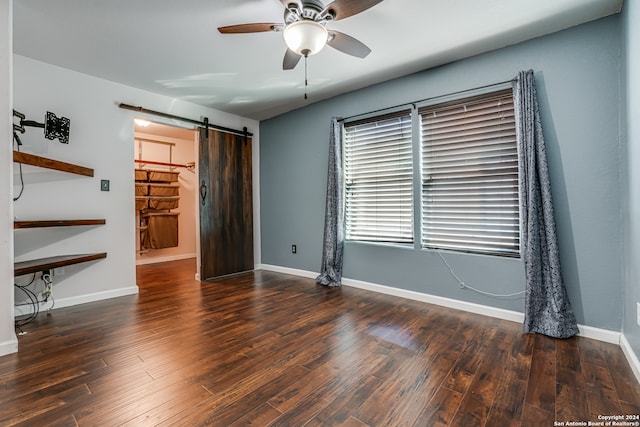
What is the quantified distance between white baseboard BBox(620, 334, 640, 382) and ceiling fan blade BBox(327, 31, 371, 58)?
8.70 feet

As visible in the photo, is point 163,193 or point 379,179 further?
point 163,193

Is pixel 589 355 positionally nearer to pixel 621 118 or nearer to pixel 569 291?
pixel 569 291

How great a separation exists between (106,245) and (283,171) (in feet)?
7.93

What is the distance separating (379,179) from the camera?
11.8 feet

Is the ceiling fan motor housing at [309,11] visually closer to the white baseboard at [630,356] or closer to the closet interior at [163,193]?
the white baseboard at [630,356]

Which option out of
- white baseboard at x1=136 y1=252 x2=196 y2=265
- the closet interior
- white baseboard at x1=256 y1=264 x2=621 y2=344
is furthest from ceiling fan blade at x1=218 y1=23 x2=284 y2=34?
white baseboard at x1=136 y1=252 x2=196 y2=265

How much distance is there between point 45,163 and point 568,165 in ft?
13.6

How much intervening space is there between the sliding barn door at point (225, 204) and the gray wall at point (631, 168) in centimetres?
421

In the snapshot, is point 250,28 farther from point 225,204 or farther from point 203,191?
point 225,204

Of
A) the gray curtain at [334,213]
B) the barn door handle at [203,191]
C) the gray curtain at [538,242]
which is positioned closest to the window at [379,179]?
the gray curtain at [334,213]

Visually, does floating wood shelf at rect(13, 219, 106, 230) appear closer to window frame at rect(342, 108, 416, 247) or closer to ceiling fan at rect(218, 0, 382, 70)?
ceiling fan at rect(218, 0, 382, 70)

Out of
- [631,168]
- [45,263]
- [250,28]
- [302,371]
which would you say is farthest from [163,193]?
[631,168]

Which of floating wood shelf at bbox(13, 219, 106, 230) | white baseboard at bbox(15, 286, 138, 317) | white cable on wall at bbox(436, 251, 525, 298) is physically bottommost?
white baseboard at bbox(15, 286, 138, 317)

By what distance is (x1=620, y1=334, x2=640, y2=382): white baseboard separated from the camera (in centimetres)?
174
